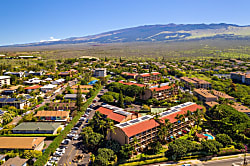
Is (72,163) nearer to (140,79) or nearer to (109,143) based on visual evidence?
(109,143)

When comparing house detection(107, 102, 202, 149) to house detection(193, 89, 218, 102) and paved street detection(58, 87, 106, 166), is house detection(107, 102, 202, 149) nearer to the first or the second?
paved street detection(58, 87, 106, 166)

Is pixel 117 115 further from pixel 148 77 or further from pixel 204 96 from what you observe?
pixel 148 77

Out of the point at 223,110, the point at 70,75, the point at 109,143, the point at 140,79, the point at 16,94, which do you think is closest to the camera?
the point at 109,143

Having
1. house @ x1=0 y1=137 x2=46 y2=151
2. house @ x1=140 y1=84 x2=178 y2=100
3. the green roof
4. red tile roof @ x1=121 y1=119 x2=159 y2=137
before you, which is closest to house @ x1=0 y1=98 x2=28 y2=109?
the green roof

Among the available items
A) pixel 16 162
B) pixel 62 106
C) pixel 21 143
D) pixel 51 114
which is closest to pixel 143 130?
pixel 16 162

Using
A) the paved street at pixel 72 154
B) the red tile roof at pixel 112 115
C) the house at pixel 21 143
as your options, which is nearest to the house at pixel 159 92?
the red tile roof at pixel 112 115

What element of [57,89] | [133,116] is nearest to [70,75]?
[57,89]
